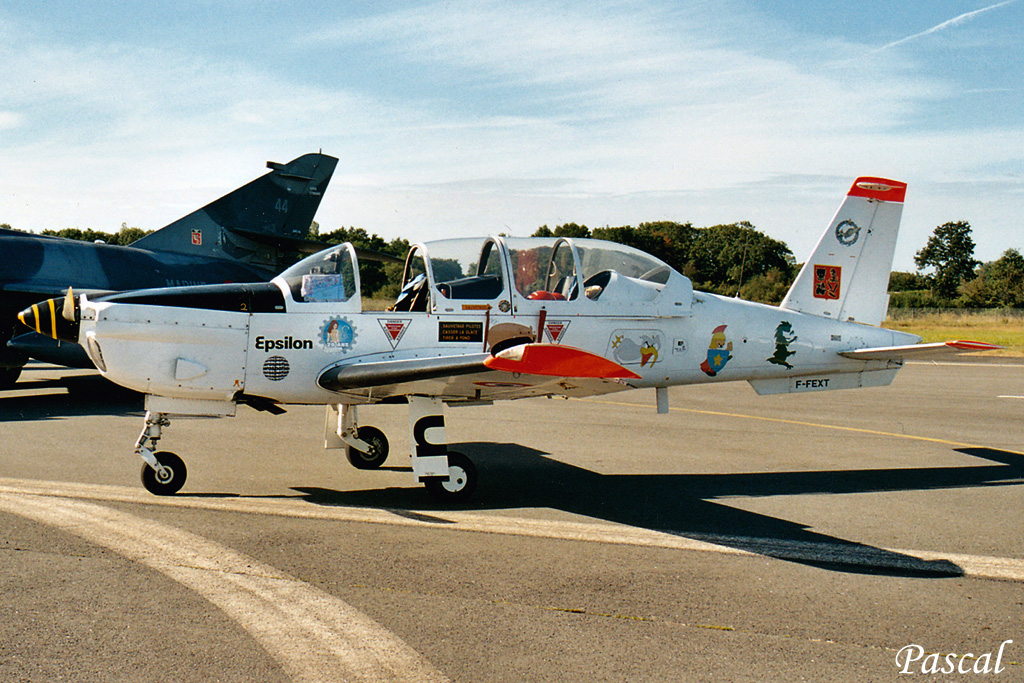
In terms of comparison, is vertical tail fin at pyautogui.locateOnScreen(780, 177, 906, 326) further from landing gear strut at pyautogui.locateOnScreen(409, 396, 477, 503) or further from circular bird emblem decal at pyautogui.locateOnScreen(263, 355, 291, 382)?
circular bird emblem decal at pyautogui.locateOnScreen(263, 355, 291, 382)

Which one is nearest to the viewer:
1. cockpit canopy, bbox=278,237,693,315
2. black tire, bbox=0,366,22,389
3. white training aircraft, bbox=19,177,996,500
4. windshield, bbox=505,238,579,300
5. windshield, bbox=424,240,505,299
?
white training aircraft, bbox=19,177,996,500

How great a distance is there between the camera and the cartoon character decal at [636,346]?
26.2ft

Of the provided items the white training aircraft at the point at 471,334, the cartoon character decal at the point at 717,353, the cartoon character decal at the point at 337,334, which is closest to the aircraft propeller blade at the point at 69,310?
the white training aircraft at the point at 471,334

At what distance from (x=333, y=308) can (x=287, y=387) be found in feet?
2.72

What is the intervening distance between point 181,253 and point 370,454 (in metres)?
11.7

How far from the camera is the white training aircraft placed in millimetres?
6645

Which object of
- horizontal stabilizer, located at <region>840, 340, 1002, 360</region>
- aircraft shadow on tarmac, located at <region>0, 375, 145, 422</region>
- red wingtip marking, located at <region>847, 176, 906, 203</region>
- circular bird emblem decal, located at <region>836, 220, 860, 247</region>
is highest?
red wingtip marking, located at <region>847, 176, 906, 203</region>

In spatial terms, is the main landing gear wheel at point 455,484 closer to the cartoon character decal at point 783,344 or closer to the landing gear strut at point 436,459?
the landing gear strut at point 436,459

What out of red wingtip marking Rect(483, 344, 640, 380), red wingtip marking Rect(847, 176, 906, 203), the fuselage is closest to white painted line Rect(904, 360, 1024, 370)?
red wingtip marking Rect(847, 176, 906, 203)

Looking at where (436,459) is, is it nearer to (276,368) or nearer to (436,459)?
(436,459)

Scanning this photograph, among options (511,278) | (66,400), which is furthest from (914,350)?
(66,400)

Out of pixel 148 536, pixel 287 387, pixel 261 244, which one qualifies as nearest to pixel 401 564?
pixel 148 536

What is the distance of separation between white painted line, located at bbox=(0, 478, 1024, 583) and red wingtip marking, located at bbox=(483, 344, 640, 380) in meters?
1.25

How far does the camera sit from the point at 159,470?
683 cm
